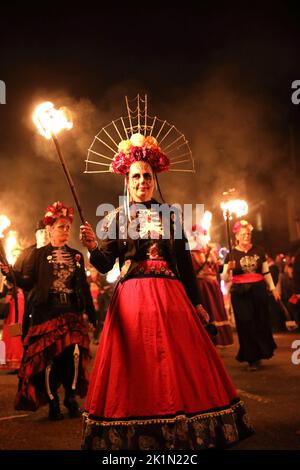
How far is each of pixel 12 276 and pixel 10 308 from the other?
456 cm

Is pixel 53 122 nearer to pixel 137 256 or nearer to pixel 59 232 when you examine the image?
pixel 137 256

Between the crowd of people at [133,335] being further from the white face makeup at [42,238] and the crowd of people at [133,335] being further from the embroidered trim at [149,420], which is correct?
the white face makeup at [42,238]

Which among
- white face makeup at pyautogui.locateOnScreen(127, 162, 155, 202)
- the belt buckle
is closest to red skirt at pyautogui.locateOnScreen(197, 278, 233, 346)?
the belt buckle

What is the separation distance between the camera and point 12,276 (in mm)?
5207

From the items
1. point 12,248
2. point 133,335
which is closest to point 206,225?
point 12,248

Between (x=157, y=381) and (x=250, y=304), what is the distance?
521 centimetres

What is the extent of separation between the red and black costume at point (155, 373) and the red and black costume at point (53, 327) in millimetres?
1651

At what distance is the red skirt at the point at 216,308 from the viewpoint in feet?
34.5

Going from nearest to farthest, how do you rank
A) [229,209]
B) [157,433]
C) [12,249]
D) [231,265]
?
[157,433]
[229,209]
[231,265]
[12,249]

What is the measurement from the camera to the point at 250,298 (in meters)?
8.37

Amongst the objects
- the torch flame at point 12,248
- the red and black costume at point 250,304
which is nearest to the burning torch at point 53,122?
the red and black costume at point 250,304
